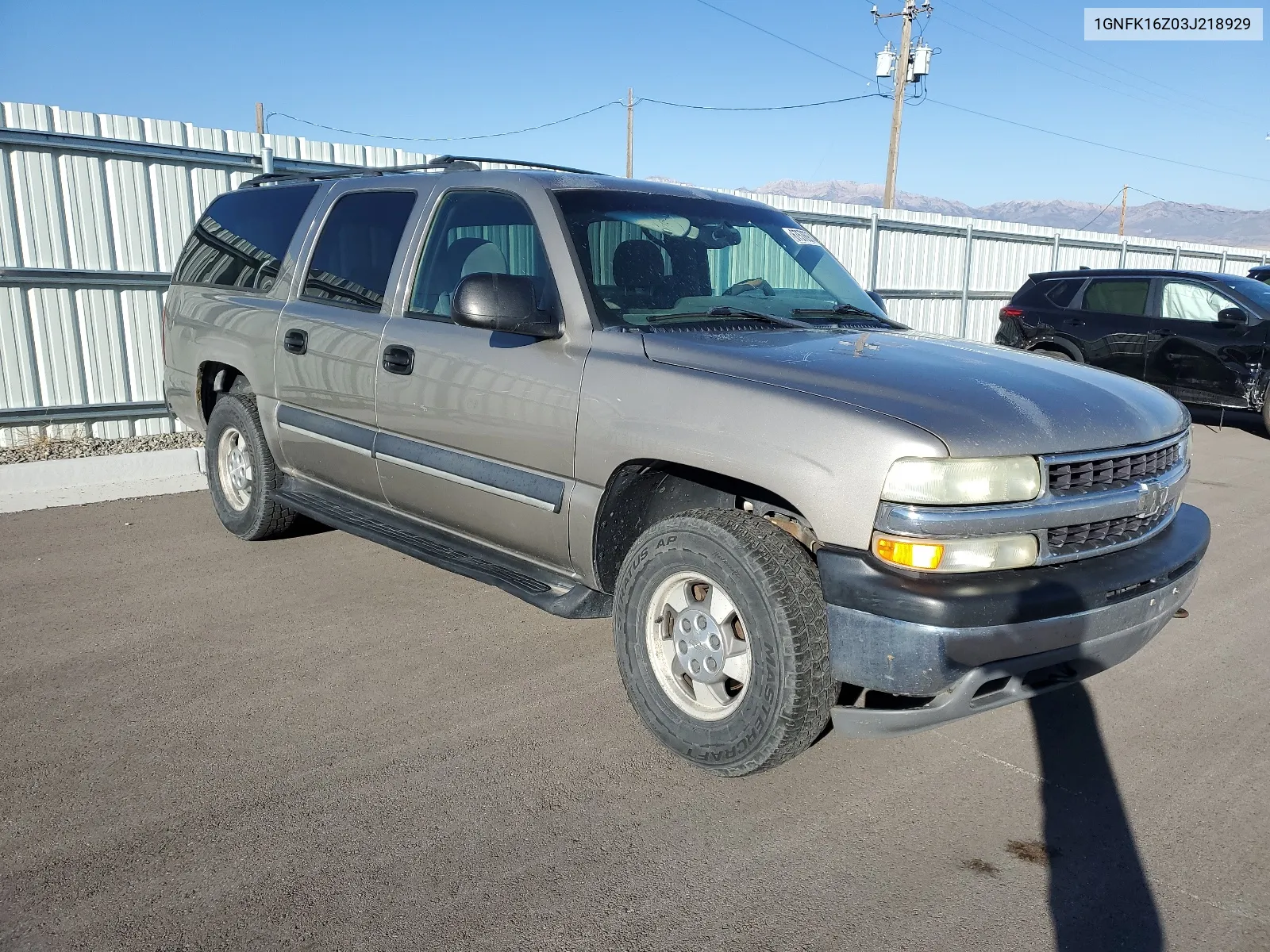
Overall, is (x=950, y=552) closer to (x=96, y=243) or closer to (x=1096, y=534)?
(x=1096, y=534)

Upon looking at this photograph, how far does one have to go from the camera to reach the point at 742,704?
121 inches

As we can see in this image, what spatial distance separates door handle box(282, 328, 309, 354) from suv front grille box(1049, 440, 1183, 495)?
135 inches

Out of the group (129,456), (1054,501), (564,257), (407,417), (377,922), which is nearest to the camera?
(377,922)

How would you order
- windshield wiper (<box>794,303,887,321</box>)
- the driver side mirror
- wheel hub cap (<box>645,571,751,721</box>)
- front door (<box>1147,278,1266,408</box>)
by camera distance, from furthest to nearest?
Result: front door (<box>1147,278,1266,408</box>) → windshield wiper (<box>794,303,887,321</box>) → the driver side mirror → wheel hub cap (<box>645,571,751,721</box>)

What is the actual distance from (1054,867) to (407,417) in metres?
2.92

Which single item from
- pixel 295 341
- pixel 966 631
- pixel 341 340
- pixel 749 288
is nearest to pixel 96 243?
pixel 295 341

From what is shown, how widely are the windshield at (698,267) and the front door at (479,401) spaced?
0.19 m

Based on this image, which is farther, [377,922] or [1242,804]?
[1242,804]

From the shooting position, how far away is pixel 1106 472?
122 inches

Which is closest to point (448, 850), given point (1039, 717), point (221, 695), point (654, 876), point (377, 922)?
point (377, 922)

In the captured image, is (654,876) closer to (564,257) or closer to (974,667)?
(974,667)

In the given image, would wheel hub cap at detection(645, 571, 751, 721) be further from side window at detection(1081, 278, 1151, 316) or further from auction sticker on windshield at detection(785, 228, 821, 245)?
side window at detection(1081, 278, 1151, 316)

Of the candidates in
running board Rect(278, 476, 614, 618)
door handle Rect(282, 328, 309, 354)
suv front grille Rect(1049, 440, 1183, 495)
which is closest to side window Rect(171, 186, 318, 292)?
door handle Rect(282, 328, 309, 354)

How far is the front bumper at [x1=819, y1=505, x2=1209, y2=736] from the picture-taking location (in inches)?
107
